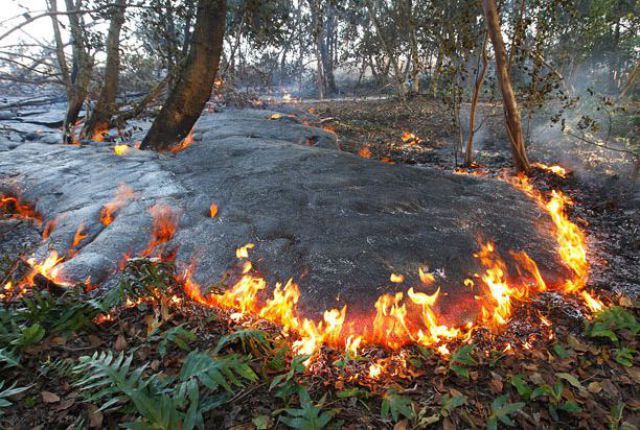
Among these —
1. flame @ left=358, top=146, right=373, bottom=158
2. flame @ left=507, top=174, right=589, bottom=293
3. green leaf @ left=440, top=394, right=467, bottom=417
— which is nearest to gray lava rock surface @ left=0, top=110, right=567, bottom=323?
flame @ left=507, top=174, right=589, bottom=293

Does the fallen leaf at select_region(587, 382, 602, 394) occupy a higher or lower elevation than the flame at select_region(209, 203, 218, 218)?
lower

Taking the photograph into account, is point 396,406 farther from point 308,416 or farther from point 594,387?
point 594,387

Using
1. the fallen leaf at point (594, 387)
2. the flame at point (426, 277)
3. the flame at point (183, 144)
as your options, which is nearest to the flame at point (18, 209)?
the flame at point (183, 144)

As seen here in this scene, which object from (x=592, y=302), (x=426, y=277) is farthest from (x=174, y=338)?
(x=592, y=302)

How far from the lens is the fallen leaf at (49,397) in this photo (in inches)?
98.6

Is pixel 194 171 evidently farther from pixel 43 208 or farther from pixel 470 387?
pixel 470 387

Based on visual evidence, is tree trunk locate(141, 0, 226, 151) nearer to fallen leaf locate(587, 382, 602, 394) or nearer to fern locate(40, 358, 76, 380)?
fern locate(40, 358, 76, 380)

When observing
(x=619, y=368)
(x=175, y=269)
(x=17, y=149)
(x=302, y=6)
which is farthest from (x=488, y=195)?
(x=302, y=6)

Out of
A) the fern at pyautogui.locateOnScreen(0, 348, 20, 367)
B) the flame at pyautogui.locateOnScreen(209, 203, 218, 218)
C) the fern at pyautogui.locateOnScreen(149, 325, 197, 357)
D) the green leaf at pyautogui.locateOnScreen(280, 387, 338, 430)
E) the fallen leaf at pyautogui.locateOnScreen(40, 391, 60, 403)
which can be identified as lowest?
the green leaf at pyautogui.locateOnScreen(280, 387, 338, 430)

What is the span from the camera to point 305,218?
4.49 metres

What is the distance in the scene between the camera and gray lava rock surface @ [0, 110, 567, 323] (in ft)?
12.3

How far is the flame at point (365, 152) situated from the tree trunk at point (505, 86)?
11.6 ft

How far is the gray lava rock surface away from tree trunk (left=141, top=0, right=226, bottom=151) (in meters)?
1.26

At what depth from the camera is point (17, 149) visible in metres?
8.29
